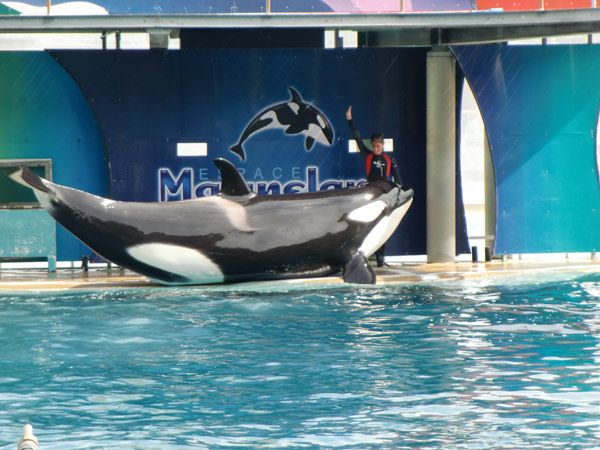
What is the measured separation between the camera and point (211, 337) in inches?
333

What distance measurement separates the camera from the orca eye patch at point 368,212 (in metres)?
11.8

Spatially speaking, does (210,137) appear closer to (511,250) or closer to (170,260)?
(170,260)

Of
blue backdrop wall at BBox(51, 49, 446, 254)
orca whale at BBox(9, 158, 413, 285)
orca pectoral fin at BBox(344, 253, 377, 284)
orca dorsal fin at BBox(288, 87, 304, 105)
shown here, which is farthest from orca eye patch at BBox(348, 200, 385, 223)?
orca dorsal fin at BBox(288, 87, 304, 105)

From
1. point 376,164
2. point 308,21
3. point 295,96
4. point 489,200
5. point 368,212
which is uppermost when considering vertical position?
point 308,21

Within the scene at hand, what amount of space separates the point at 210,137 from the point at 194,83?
2.42 ft

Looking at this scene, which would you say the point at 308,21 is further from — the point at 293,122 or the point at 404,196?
the point at 404,196

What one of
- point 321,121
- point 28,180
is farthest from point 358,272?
point 28,180

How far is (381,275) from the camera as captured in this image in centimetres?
1211

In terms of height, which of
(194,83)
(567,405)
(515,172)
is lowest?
(567,405)

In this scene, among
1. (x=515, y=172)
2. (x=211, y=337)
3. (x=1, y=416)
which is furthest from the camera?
(x=515, y=172)

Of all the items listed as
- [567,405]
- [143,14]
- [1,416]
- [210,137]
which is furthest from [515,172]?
[1,416]

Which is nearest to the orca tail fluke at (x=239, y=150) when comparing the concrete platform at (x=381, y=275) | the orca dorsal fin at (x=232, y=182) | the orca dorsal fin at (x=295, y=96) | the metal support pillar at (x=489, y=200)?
the orca dorsal fin at (x=295, y=96)

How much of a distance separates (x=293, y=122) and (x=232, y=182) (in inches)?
95.6

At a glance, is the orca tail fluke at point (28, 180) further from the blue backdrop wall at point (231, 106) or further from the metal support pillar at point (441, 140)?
the metal support pillar at point (441, 140)
